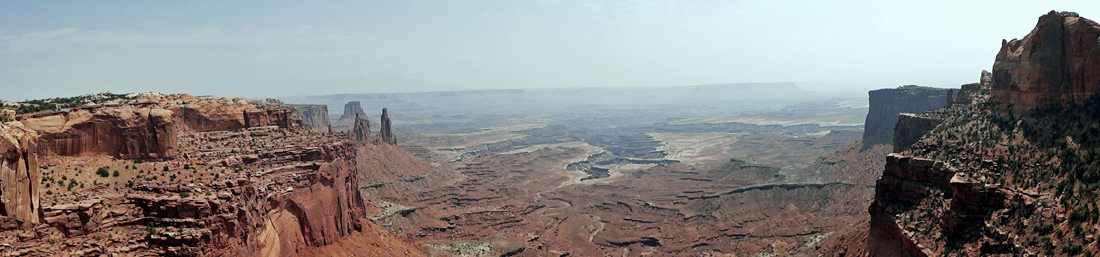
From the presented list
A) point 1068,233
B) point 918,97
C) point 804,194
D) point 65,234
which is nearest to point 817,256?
point 1068,233

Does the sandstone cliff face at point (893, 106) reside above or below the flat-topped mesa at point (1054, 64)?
below

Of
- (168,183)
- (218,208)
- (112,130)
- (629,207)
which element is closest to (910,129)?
(629,207)

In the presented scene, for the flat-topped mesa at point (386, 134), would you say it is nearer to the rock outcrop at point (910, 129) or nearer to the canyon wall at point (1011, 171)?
the rock outcrop at point (910, 129)

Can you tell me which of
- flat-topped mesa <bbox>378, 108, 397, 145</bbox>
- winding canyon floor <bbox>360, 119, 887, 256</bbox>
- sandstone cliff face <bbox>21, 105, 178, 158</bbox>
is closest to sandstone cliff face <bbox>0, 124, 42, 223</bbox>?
sandstone cliff face <bbox>21, 105, 178, 158</bbox>

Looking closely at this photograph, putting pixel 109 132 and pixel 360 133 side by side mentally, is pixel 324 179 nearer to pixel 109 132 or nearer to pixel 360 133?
pixel 109 132

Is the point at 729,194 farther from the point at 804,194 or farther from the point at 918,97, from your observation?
the point at 918,97

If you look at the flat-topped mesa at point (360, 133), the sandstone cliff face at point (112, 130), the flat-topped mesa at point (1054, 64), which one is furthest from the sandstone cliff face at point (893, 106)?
the sandstone cliff face at point (112, 130)
